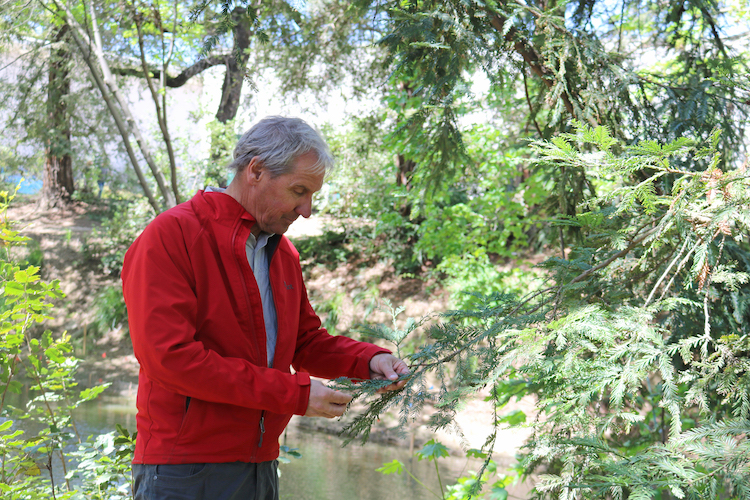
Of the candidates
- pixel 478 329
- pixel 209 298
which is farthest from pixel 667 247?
pixel 209 298

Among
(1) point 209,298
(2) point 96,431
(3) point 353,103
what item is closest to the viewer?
(1) point 209,298

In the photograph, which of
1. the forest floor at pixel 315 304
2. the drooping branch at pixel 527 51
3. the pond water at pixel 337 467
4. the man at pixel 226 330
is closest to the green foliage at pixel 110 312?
the forest floor at pixel 315 304

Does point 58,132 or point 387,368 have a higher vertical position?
point 58,132

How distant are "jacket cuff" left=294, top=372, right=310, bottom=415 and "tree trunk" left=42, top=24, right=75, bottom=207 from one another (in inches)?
239

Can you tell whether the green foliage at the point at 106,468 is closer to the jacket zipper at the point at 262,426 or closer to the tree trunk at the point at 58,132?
the jacket zipper at the point at 262,426

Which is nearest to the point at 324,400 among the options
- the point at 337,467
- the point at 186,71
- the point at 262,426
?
the point at 262,426

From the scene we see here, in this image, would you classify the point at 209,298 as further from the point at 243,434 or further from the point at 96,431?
the point at 96,431

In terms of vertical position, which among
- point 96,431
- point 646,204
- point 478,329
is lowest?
point 96,431

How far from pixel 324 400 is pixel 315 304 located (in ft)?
24.6

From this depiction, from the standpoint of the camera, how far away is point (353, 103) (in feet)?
25.7

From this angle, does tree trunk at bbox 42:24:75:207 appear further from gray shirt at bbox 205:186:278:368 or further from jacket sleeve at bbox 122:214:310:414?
jacket sleeve at bbox 122:214:310:414

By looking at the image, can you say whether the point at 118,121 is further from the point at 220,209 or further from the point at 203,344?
the point at 203,344

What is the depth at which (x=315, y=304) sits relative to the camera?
8.94 m

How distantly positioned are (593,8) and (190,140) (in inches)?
338
